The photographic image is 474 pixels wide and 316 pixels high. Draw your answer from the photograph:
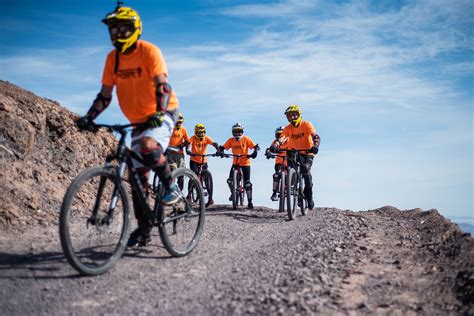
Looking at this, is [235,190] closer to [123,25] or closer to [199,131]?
[199,131]

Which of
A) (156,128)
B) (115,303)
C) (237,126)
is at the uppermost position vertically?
(237,126)

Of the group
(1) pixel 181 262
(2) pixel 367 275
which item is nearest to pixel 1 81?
(1) pixel 181 262

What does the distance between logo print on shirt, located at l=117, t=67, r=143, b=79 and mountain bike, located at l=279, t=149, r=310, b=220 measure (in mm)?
6158

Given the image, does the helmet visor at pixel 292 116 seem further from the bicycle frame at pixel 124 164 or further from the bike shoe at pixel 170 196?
the bicycle frame at pixel 124 164

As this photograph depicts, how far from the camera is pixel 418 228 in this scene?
30.0 ft

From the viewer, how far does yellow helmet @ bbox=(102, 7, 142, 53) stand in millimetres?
4820

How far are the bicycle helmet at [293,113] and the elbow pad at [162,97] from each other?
7332 millimetres

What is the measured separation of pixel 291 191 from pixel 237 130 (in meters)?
4.82

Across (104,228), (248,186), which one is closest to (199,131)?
(248,186)

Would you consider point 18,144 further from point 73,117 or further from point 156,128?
point 156,128

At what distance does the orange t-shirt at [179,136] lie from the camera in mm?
14177

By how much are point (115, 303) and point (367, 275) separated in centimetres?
308

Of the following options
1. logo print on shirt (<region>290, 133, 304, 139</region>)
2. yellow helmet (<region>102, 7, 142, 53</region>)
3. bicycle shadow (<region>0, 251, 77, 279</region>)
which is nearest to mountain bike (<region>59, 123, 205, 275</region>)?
bicycle shadow (<region>0, 251, 77, 279</region>)

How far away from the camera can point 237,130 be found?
14.6m
